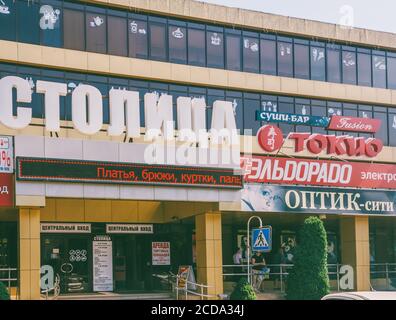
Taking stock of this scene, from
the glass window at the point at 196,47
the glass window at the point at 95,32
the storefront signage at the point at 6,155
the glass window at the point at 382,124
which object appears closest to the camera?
the storefront signage at the point at 6,155

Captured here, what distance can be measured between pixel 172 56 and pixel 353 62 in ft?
36.0

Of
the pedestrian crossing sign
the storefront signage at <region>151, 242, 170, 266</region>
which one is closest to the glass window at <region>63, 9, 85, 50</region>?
the storefront signage at <region>151, 242, 170, 266</region>

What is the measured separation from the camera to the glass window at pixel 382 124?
39344 millimetres

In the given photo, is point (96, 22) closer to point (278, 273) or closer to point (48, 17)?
point (48, 17)

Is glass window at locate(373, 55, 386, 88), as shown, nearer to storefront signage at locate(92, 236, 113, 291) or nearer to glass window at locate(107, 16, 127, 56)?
glass window at locate(107, 16, 127, 56)

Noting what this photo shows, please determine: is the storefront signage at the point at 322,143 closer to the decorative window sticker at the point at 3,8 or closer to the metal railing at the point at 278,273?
the metal railing at the point at 278,273

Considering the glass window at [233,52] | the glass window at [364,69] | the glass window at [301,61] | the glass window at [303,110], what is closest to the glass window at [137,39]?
the glass window at [233,52]

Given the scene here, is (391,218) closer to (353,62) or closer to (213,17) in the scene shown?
(353,62)

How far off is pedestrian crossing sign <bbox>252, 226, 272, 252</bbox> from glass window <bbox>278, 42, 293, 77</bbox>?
14.4 meters

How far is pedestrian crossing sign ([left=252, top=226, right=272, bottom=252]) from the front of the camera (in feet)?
76.2

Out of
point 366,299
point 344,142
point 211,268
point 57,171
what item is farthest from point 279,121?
point 366,299

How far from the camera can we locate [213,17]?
34.4m

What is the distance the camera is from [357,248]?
33125mm

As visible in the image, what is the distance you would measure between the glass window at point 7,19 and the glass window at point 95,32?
3.21 metres
